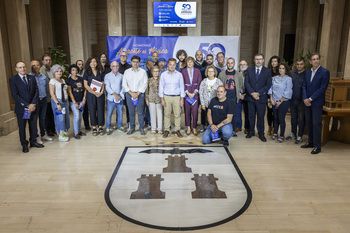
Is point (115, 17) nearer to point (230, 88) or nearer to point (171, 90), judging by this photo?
point (171, 90)

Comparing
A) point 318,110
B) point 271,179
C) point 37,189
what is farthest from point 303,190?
point 37,189

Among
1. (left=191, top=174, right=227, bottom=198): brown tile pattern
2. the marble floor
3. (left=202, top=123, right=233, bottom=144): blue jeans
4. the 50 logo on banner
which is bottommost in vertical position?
the marble floor

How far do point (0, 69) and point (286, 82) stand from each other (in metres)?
6.02

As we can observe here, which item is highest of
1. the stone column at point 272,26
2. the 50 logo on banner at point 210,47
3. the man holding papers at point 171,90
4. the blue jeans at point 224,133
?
the stone column at point 272,26

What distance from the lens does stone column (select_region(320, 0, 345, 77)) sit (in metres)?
7.69

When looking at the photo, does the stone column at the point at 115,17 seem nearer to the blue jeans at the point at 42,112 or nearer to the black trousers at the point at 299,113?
the blue jeans at the point at 42,112

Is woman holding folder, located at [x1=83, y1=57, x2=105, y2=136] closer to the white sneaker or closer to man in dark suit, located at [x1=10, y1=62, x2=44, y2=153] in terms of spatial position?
the white sneaker

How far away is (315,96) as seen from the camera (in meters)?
4.66

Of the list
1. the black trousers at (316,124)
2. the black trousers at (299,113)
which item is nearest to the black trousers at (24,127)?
the black trousers at (299,113)

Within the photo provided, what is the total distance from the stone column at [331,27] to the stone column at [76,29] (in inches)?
286

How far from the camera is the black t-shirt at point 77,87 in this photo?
5.59 m

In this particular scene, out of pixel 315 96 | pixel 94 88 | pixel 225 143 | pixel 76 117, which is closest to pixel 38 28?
pixel 94 88

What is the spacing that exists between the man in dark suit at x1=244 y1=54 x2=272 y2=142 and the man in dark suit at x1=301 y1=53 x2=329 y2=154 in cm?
72

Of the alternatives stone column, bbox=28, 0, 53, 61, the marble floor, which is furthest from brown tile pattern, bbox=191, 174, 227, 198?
stone column, bbox=28, 0, 53, 61
